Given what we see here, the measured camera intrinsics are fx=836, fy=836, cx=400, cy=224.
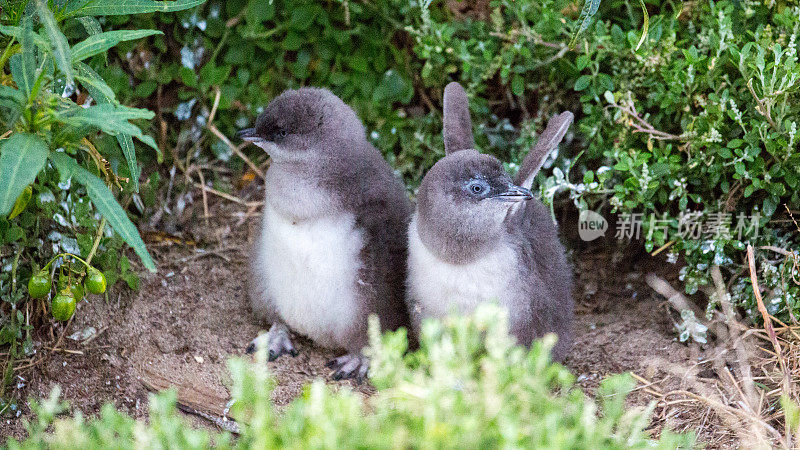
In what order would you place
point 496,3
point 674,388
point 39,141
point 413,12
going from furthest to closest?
point 413,12 → point 496,3 → point 674,388 → point 39,141

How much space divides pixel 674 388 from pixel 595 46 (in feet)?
6.05

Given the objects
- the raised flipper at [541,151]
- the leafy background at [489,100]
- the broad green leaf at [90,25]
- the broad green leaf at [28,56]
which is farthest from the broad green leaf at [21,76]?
the raised flipper at [541,151]

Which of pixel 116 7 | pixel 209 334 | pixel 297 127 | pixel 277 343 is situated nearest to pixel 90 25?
pixel 116 7

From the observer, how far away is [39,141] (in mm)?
2920

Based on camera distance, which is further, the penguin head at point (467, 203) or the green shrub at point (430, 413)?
the penguin head at point (467, 203)

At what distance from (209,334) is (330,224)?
1024 mm

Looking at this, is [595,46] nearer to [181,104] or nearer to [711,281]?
[711,281]

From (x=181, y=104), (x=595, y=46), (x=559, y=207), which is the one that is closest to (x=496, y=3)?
(x=595, y=46)

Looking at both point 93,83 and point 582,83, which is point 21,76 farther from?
point 582,83

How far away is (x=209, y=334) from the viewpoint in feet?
15.0

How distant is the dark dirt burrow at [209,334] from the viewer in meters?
4.04

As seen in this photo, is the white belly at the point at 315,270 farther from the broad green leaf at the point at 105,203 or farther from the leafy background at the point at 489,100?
the broad green leaf at the point at 105,203

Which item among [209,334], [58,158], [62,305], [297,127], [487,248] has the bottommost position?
[209,334]

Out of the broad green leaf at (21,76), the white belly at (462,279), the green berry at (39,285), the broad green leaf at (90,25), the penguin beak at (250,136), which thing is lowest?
the green berry at (39,285)
